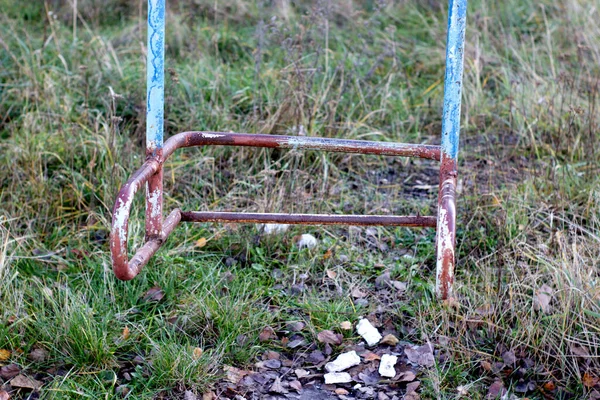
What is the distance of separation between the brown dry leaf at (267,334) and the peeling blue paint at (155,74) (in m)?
0.75

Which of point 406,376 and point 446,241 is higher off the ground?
point 446,241

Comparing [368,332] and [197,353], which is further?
[368,332]

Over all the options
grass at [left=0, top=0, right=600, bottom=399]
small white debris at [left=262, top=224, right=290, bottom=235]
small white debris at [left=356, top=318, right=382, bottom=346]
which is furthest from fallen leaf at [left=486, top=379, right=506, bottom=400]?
small white debris at [left=262, top=224, right=290, bottom=235]

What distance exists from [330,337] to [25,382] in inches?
41.1

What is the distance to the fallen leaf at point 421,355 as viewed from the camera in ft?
9.00

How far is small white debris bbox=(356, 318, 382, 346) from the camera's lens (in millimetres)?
2916

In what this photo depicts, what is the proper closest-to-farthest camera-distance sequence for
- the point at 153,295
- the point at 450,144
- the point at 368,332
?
1. the point at 450,144
2. the point at 368,332
3. the point at 153,295

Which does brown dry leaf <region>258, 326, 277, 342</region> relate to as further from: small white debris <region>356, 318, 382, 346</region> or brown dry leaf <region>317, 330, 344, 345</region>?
small white debris <region>356, 318, 382, 346</region>

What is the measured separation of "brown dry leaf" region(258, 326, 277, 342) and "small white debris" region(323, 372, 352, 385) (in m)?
0.27

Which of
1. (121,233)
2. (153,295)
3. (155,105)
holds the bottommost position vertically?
(153,295)

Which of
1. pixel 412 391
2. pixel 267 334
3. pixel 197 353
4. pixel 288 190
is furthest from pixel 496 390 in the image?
pixel 288 190

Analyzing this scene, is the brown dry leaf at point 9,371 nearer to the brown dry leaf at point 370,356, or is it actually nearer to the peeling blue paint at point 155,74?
the peeling blue paint at point 155,74

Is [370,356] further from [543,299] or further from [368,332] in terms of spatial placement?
[543,299]

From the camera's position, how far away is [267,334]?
291 centimetres
